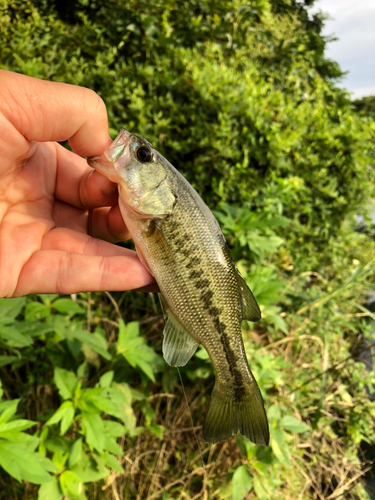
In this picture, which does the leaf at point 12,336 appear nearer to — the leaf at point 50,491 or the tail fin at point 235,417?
the leaf at point 50,491

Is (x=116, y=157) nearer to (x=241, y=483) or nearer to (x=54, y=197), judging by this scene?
(x=54, y=197)

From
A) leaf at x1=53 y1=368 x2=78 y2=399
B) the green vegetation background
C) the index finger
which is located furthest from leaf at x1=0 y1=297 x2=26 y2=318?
the index finger

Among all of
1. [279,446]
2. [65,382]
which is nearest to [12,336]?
[65,382]

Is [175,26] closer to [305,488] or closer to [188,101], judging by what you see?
[188,101]

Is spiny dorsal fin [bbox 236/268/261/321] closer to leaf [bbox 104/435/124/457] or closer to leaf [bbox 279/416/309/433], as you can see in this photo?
leaf [bbox 104/435/124/457]

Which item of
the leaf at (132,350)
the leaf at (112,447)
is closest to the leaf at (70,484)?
the leaf at (112,447)

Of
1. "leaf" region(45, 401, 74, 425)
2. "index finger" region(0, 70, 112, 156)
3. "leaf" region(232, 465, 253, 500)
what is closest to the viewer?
"index finger" region(0, 70, 112, 156)

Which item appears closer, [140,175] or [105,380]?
[140,175]
